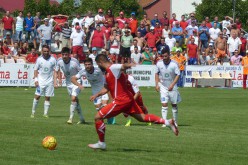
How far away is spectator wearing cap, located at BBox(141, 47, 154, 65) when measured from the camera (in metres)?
43.3

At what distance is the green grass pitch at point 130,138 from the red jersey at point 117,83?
44.8 inches

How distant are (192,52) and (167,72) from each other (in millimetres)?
22684

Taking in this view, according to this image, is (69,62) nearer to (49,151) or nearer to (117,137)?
(117,137)

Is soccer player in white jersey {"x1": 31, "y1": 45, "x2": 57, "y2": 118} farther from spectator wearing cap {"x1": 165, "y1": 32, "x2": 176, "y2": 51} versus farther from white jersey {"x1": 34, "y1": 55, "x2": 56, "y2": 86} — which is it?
spectator wearing cap {"x1": 165, "y1": 32, "x2": 176, "y2": 51}

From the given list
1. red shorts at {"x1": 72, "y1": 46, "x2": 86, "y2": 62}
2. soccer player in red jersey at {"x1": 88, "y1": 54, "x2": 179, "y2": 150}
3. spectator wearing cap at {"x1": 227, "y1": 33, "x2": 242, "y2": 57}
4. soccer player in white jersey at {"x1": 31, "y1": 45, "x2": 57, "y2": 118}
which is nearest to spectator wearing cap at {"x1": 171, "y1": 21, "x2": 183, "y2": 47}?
spectator wearing cap at {"x1": 227, "y1": 33, "x2": 242, "y2": 57}

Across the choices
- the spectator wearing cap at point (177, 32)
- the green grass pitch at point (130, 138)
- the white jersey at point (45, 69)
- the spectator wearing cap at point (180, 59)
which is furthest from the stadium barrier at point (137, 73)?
the white jersey at point (45, 69)

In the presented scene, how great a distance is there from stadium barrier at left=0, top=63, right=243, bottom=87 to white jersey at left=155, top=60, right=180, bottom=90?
64.5 feet

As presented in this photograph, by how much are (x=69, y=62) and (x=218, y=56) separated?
23.2 m

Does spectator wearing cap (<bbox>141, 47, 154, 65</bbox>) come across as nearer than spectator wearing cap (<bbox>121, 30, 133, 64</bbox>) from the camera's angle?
No

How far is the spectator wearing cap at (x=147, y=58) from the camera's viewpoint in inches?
1706

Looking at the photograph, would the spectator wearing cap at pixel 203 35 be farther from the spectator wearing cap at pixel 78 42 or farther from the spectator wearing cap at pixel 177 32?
the spectator wearing cap at pixel 78 42

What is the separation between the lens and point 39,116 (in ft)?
81.5

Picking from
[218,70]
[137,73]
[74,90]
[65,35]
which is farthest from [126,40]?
[74,90]

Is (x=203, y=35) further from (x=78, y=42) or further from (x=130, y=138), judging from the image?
(x=130, y=138)
